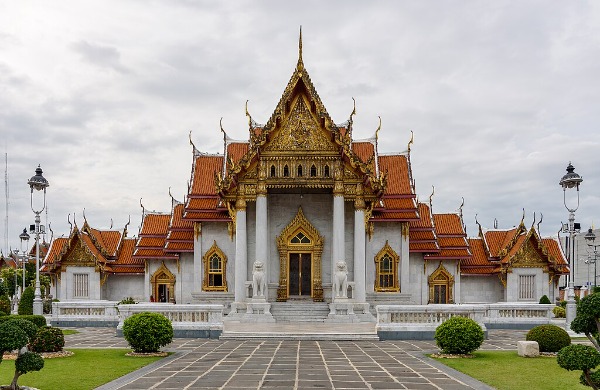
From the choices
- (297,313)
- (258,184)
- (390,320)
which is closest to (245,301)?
(297,313)

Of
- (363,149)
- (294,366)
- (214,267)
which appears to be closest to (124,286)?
(214,267)

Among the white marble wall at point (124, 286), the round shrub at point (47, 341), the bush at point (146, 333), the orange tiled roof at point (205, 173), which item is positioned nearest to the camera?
the round shrub at point (47, 341)

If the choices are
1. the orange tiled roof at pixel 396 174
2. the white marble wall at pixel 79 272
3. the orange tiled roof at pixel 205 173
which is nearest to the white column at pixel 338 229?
the orange tiled roof at pixel 396 174

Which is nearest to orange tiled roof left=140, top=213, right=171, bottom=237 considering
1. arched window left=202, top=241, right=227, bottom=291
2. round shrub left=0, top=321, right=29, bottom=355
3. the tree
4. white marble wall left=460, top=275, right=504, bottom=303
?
arched window left=202, top=241, right=227, bottom=291

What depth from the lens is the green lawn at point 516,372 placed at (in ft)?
41.9

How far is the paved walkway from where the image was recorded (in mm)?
12914

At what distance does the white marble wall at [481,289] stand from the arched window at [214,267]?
13756 mm

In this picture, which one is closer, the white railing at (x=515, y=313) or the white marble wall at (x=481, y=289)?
the white railing at (x=515, y=313)

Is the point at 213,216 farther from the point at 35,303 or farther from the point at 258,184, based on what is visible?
the point at 35,303

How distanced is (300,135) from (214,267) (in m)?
8.89

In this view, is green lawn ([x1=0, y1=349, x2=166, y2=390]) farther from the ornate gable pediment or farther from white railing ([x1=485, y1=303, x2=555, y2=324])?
the ornate gable pediment

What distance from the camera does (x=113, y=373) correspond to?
14.3 metres

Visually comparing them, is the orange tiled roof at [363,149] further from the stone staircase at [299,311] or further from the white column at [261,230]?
the stone staircase at [299,311]

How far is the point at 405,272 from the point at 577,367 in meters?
22.9
